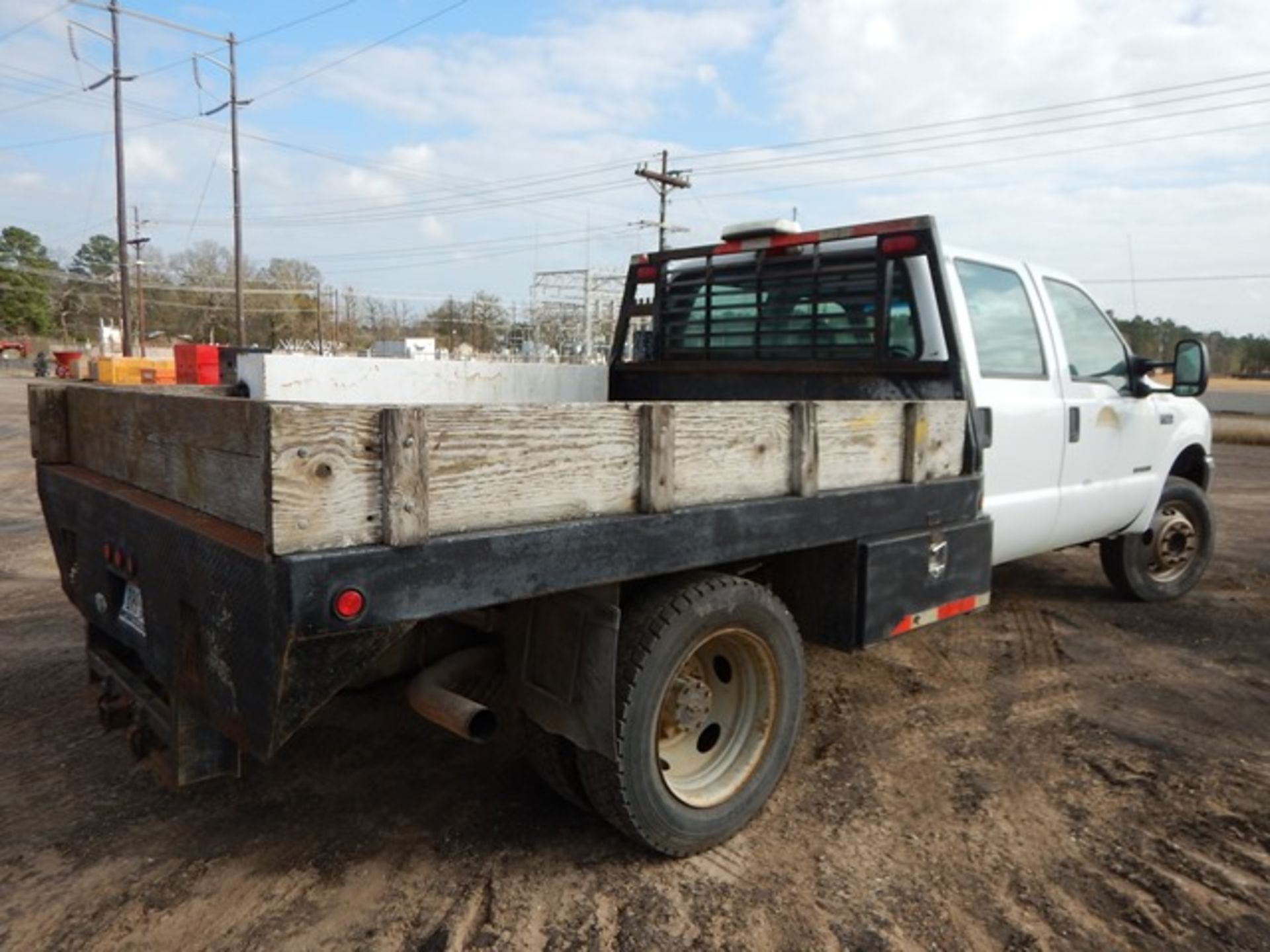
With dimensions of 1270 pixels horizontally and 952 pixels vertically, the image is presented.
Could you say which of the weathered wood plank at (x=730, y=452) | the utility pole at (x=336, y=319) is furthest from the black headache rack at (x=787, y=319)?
the utility pole at (x=336, y=319)

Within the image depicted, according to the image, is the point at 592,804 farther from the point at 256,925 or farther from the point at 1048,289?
the point at 1048,289

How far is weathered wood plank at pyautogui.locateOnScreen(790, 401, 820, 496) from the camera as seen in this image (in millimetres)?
3061

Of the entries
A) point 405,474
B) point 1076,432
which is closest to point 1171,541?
point 1076,432

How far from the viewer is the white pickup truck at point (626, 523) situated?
2.10 metres

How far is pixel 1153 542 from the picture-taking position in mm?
6027

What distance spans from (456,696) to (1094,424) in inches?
156

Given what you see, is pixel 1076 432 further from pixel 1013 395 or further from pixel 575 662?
pixel 575 662

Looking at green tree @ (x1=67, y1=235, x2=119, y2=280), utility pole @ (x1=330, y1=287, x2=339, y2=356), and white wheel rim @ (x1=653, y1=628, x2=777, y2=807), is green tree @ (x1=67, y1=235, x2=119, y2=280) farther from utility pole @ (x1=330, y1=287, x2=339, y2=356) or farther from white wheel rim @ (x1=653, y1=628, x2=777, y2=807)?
white wheel rim @ (x1=653, y1=628, x2=777, y2=807)

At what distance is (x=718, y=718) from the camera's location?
328 centimetres

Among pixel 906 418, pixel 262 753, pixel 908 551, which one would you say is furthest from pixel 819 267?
pixel 262 753

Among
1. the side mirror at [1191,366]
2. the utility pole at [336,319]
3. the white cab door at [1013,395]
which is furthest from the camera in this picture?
the utility pole at [336,319]

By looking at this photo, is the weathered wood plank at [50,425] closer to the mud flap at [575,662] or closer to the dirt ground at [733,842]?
the dirt ground at [733,842]

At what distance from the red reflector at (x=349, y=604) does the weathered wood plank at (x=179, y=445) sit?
0.24 m

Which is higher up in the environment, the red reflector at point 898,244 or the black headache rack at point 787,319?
the red reflector at point 898,244
